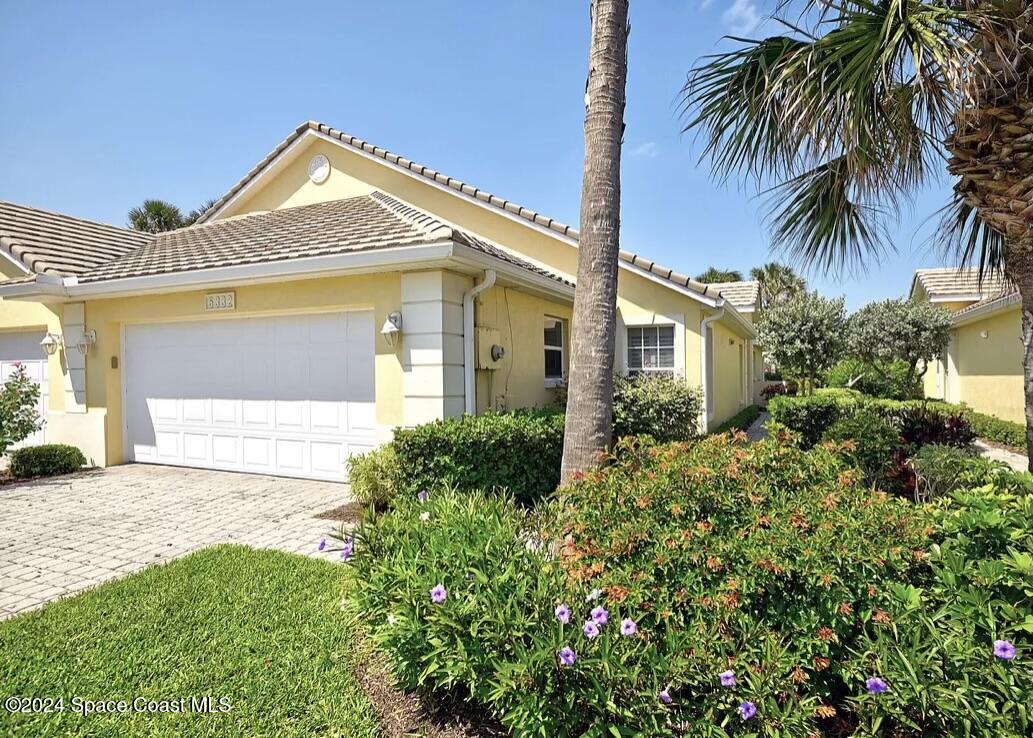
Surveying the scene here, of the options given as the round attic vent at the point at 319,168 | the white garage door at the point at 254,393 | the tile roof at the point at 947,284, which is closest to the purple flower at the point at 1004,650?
the white garage door at the point at 254,393

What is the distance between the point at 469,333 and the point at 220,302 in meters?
4.83

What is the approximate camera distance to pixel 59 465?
10648mm

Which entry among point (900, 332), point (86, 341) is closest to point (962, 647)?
point (86, 341)

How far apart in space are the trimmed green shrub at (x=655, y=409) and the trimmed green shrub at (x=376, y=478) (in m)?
4.40

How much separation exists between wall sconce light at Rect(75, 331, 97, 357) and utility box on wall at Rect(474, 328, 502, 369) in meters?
8.11

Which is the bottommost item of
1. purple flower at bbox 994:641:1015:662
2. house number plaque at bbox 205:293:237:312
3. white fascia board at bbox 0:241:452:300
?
purple flower at bbox 994:641:1015:662

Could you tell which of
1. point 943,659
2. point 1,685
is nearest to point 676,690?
point 943,659

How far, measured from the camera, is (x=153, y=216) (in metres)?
26.8

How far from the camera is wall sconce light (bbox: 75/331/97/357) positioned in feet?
35.7

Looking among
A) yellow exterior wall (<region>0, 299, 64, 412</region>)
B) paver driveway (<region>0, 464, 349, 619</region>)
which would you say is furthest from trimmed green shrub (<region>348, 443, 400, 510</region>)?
yellow exterior wall (<region>0, 299, 64, 412</region>)

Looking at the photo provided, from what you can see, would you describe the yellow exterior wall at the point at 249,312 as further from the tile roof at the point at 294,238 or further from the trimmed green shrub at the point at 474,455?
the trimmed green shrub at the point at 474,455

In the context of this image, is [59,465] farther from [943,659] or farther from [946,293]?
[946,293]

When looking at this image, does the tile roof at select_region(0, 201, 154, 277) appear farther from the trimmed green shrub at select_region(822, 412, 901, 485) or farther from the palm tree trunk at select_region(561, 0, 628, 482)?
the trimmed green shrub at select_region(822, 412, 901, 485)

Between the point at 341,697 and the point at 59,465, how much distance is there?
35.4 feet
